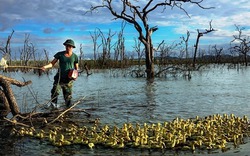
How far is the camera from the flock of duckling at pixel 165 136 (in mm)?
6367

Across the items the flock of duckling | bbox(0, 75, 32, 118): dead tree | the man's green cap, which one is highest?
the man's green cap

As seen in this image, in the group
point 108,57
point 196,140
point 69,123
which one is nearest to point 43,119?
point 69,123

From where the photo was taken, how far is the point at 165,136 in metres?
6.64

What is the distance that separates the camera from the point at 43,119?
8359 mm

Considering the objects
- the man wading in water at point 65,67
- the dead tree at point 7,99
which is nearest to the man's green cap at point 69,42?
the man wading in water at point 65,67

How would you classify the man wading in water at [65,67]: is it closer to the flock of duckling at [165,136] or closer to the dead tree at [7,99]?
the dead tree at [7,99]

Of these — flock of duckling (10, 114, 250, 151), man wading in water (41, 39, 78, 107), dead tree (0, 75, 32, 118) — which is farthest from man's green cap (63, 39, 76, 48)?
flock of duckling (10, 114, 250, 151)

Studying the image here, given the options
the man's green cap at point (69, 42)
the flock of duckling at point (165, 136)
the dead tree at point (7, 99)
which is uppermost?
the man's green cap at point (69, 42)

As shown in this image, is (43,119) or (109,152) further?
(43,119)

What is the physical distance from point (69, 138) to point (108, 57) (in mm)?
34319

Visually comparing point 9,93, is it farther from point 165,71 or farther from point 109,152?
point 165,71

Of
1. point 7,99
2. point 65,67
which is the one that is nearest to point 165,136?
point 7,99

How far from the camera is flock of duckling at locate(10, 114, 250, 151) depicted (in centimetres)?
637

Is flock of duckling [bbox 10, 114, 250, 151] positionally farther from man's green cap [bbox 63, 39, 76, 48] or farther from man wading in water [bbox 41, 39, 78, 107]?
man's green cap [bbox 63, 39, 76, 48]
